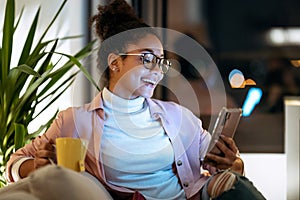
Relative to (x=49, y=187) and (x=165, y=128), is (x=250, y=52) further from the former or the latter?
(x=49, y=187)

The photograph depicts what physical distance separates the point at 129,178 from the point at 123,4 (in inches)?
25.2

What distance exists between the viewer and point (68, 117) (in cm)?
210

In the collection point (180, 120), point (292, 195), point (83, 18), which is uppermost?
point (83, 18)

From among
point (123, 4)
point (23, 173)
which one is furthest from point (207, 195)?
point (123, 4)

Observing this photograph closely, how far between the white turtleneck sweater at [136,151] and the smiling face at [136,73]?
3 cm

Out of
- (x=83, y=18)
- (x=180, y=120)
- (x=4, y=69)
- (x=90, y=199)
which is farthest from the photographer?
(x=83, y=18)

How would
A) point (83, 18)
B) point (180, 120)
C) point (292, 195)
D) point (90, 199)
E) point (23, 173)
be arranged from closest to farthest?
point (90, 199) < point (23, 173) < point (180, 120) < point (292, 195) < point (83, 18)

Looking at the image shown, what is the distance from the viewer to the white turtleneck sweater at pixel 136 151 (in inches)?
79.7

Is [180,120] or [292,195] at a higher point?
[180,120]

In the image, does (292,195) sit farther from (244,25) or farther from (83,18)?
(83,18)

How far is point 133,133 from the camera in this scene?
206 centimetres

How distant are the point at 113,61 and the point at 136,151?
13.1 inches

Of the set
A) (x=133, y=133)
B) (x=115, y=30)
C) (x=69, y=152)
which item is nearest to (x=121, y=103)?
(x=133, y=133)

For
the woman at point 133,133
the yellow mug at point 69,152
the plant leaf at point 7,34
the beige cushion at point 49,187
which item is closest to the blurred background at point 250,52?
the plant leaf at point 7,34
